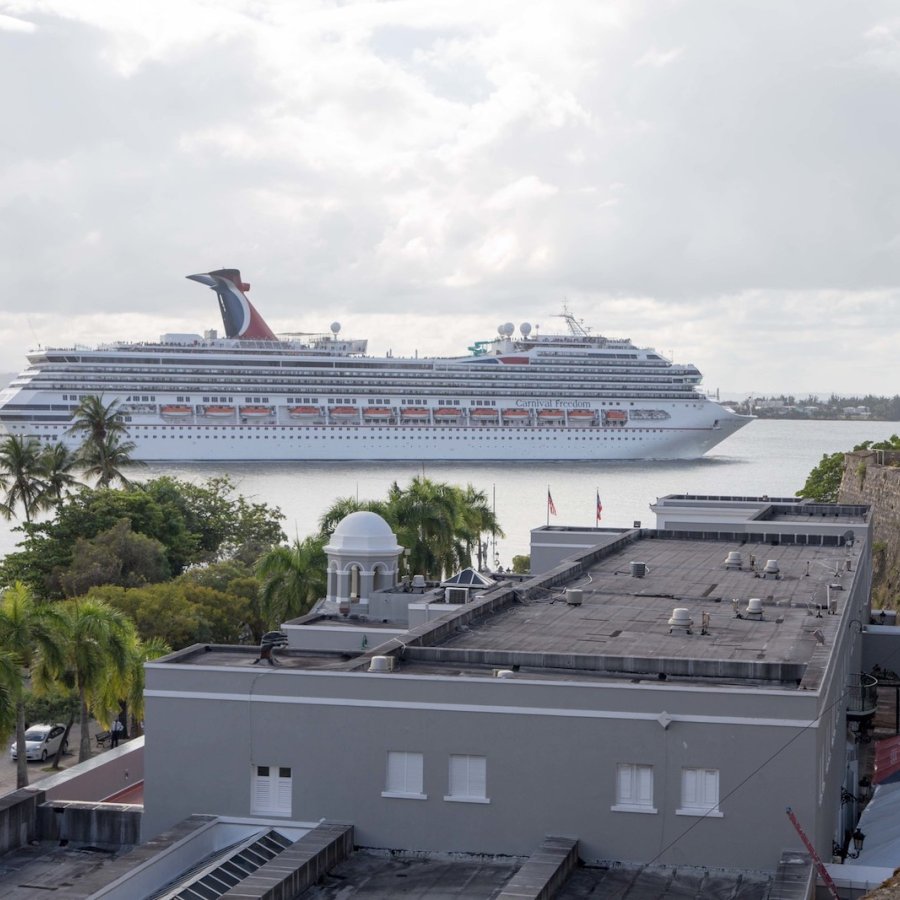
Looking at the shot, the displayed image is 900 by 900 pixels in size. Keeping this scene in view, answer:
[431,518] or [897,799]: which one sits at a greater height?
[431,518]

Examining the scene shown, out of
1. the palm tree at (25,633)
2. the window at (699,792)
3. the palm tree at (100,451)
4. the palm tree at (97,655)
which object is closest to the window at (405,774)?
the window at (699,792)

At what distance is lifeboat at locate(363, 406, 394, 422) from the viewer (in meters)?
102

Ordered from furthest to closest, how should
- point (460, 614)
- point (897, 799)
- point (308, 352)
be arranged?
point (308, 352)
point (897, 799)
point (460, 614)

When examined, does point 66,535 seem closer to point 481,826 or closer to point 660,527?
point 660,527

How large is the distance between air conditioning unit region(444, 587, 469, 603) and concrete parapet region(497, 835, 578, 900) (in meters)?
8.10

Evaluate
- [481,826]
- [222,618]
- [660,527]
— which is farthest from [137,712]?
[481,826]

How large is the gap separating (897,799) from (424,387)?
291 ft

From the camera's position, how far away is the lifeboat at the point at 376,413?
102312 mm

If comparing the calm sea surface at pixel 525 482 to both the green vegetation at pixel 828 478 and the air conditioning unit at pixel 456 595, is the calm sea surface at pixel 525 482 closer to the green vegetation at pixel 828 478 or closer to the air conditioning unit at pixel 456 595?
the green vegetation at pixel 828 478

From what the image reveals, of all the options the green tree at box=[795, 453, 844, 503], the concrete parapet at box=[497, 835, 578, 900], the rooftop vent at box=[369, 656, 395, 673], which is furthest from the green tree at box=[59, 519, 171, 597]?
the concrete parapet at box=[497, 835, 578, 900]

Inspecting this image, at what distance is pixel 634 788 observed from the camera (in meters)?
11.1

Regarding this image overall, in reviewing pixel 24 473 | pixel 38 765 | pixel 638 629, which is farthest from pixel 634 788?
pixel 24 473

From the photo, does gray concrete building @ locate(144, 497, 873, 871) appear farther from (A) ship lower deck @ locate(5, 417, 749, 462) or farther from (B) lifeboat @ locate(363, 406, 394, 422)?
(B) lifeboat @ locate(363, 406, 394, 422)

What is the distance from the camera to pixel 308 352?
339 feet
